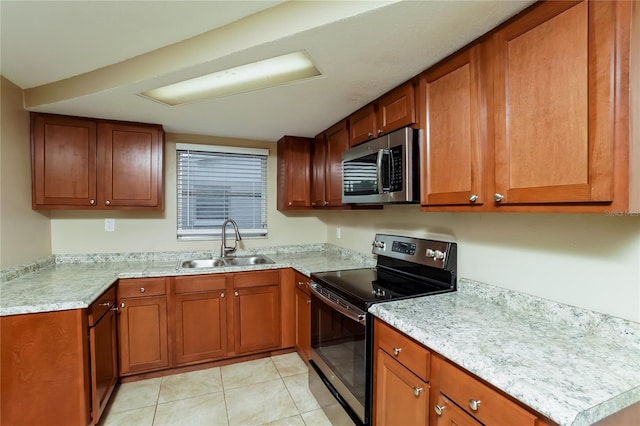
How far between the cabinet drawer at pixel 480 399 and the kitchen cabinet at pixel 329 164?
1.68 metres

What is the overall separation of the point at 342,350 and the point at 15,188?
2484 millimetres

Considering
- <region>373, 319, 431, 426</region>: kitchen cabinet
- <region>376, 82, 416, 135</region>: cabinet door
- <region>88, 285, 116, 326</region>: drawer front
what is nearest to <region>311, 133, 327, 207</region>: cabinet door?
<region>376, 82, 416, 135</region>: cabinet door

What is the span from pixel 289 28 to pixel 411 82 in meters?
0.77

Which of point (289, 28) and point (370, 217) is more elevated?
point (289, 28)

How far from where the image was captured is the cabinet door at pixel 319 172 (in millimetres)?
2957

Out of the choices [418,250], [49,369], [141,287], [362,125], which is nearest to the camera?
[49,369]

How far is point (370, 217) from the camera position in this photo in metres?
2.79

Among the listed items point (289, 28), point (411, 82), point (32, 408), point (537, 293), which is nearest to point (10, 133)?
point (32, 408)

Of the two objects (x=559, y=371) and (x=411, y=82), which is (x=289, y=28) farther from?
(x=559, y=371)

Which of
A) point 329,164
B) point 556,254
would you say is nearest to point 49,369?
point 329,164

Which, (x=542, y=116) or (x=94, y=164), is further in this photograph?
(x=94, y=164)

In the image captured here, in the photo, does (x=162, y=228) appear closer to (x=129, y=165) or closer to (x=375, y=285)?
(x=129, y=165)

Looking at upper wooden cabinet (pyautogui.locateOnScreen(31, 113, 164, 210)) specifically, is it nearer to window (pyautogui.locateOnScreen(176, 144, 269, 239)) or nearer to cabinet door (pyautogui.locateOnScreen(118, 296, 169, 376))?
window (pyautogui.locateOnScreen(176, 144, 269, 239))

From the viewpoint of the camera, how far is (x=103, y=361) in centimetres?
203
